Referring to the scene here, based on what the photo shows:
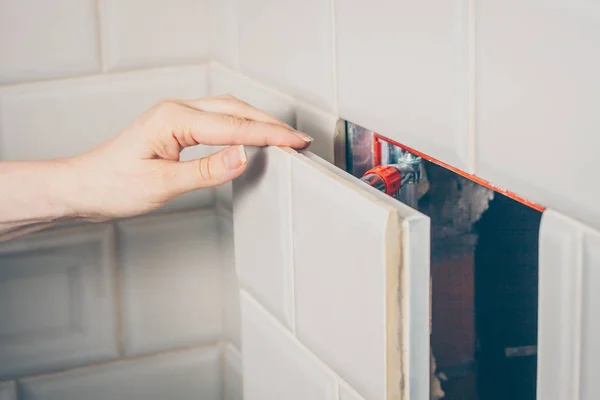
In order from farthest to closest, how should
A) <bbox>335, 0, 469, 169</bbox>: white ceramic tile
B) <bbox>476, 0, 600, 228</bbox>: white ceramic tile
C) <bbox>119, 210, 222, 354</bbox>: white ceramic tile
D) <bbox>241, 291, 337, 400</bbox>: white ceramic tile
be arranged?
<bbox>119, 210, 222, 354</bbox>: white ceramic tile, <bbox>241, 291, 337, 400</bbox>: white ceramic tile, <bbox>335, 0, 469, 169</bbox>: white ceramic tile, <bbox>476, 0, 600, 228</bbox>: white ceramic tile

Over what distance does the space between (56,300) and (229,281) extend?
0.21 m

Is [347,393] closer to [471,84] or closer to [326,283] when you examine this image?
[326,283]

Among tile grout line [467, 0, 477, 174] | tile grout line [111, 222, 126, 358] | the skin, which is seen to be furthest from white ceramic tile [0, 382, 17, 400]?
tile grout line [467, 0, 477, 174]

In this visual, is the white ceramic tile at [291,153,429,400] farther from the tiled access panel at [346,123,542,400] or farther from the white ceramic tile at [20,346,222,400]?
the white ceramic tile at [20,346,222,400]

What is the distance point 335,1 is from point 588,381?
388 mm

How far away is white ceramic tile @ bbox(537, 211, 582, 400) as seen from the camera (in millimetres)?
525

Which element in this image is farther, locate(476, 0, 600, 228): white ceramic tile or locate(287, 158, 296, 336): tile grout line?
locate(287, 158, 296, 336): tile grout line

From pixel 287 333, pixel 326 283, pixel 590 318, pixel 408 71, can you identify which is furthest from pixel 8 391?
pixel 590 318

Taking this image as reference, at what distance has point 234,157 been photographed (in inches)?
29.1

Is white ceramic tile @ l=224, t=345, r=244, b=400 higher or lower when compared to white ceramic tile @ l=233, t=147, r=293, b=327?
lower

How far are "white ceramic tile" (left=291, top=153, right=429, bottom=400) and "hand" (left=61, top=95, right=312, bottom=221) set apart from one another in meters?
0.06

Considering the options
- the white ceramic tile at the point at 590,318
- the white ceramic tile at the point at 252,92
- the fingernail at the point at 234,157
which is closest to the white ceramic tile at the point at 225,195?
the white ceramic tile at the point at 252,92

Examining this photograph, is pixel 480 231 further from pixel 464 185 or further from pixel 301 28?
pixel 301 28

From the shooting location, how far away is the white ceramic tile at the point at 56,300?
3.42ft
